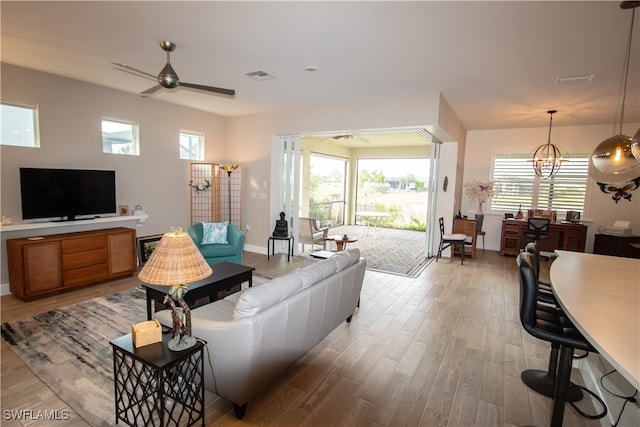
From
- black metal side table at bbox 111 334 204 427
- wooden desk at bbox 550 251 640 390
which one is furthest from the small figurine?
wooden desk at bbox 550 251 640 390

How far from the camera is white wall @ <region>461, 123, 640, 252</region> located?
6.41 m

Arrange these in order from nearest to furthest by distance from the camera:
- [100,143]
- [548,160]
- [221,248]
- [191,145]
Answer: [221,248], [100,143], [548,160], [191,145]

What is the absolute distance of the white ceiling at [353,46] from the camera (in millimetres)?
2555

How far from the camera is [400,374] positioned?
2.62m

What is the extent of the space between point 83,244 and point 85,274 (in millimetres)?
415

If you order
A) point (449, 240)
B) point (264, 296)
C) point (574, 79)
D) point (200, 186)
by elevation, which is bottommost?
point (449, 240)

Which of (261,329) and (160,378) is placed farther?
(261,329)

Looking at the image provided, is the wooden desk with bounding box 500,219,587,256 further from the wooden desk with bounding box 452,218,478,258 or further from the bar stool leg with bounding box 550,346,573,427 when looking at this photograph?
the bar stool leg with bounding box 550,346,573,427

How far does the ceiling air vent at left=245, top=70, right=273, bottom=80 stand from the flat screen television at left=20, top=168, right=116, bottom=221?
105 inches

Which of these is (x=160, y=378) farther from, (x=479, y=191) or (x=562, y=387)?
(x=479, y=191)

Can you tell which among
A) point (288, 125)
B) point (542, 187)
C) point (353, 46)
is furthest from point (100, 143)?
point (542, 187)

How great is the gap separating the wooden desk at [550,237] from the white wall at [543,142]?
1.84 ft

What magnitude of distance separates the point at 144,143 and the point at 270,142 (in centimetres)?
230

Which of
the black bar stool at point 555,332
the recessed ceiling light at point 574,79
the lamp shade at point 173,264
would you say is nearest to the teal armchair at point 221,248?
the lamp shade at point 173,264
